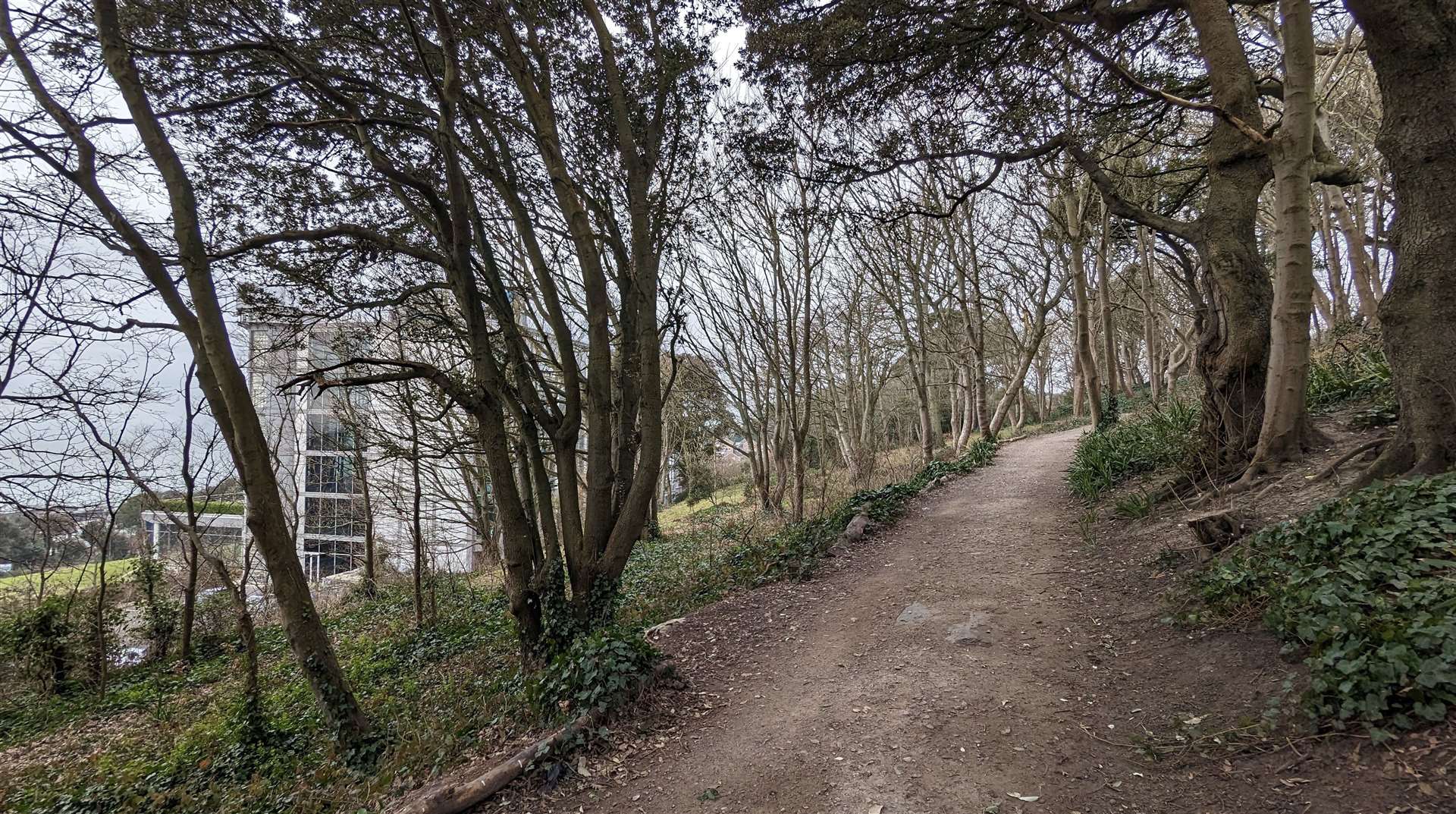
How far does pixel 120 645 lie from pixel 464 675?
967 centimetres

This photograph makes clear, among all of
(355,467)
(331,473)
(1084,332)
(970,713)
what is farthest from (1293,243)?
(331,473)

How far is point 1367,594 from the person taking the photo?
7.94ft

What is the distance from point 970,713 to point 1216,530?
2.41 m

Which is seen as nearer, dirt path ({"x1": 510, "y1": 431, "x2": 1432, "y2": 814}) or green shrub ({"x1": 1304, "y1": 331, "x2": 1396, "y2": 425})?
dirt path ({"x1": 510, "y1": 431, "x2": 1432, "y2": 814})

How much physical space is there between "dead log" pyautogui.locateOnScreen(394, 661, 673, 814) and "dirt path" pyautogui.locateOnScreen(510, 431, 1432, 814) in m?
0.12

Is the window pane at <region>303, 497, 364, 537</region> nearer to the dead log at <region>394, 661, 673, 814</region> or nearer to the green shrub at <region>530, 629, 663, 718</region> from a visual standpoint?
the green shrub at <region>530, 629, 663, 718</region>

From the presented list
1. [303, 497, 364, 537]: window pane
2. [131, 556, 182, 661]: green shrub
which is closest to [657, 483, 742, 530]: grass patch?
[303, 497, 364, 537]: window pane

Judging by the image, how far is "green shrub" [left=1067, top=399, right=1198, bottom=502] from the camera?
6.51 m

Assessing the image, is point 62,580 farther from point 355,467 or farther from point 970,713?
point 970,713

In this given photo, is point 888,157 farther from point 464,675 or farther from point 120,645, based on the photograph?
point 120,645

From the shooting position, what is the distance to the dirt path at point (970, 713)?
2.34 metres

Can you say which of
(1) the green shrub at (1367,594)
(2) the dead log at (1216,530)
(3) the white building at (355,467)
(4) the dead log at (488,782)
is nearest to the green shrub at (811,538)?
(4) the dead log at (488,782)

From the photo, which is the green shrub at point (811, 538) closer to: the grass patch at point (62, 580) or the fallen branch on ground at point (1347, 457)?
the fallen branch on ground at point (1347, 457)

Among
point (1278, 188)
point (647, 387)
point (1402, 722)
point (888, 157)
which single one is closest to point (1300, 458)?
point (1278, 188)
